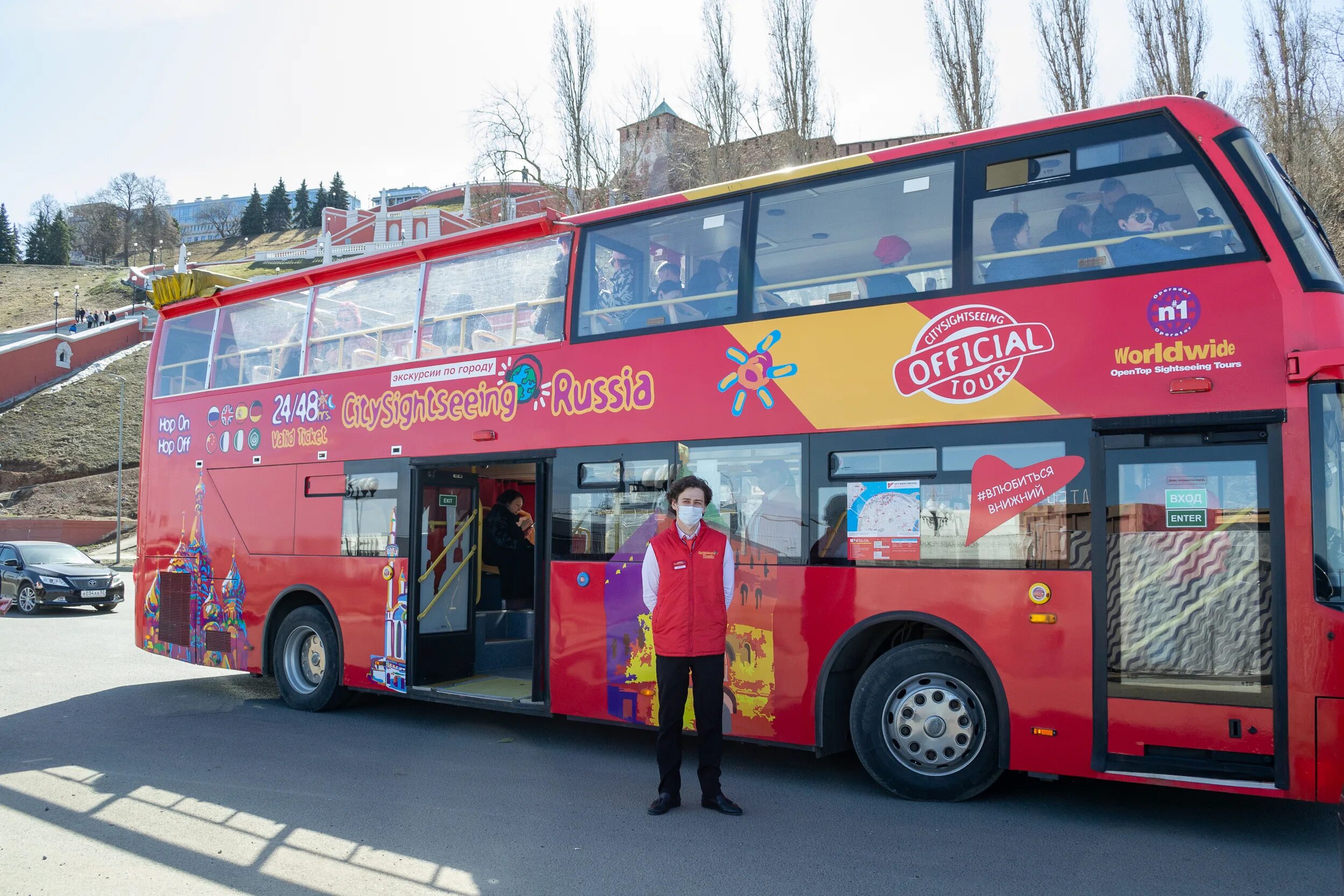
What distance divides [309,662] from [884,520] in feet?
21.6

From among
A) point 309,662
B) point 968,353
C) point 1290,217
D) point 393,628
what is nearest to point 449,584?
point 393,628

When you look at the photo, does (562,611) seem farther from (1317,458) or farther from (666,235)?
(1317,458)

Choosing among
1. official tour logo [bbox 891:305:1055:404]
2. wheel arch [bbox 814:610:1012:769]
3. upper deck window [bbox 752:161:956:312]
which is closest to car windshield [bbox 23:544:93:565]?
upper deck window [bbox 752:161:956:312]

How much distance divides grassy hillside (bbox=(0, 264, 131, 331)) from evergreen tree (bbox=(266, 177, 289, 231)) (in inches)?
1073

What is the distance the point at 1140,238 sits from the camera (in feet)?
18.8

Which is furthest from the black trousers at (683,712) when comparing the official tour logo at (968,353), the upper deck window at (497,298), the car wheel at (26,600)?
the car wheel at (26,600)

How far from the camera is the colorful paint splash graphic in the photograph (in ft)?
22.5

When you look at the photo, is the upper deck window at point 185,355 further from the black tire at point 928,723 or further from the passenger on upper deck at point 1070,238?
the passenger on upper deck at point 1070,238

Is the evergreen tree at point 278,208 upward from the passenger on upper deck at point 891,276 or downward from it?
upward

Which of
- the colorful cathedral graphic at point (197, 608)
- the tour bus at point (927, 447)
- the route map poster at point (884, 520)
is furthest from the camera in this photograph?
the colorful cathedral graphic at point (197, 608)

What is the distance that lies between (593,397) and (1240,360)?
4.42 meters

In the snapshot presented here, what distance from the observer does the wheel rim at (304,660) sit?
1007 centimetres

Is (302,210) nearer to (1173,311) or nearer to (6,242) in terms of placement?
(6,242)

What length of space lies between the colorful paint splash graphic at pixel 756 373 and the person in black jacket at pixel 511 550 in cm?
383
